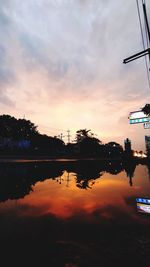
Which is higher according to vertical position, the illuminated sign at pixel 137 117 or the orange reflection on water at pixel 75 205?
the illuminated sign at pixel 137 117

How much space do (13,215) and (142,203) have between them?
→ 5.64 meters

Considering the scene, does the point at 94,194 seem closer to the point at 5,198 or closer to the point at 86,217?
the point at 86,217

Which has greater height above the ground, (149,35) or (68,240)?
(149,35)

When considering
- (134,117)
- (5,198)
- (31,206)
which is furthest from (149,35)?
(134,117)

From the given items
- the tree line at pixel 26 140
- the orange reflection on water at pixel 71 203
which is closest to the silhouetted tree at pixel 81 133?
the tree line at pixel 26 140

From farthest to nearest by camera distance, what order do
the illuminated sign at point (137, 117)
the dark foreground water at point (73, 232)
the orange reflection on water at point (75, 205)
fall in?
the illuminated sign at point (137, 117)
the orange reflection on water at point (75, 205)
the dark foreground water at point (73, 232)

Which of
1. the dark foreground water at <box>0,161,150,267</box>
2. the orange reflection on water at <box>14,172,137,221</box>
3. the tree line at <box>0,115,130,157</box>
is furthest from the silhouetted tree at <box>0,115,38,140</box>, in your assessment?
the dark foreground water at <box>0,161,150,267</box>

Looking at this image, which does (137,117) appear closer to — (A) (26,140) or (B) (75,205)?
(B) (75,205)

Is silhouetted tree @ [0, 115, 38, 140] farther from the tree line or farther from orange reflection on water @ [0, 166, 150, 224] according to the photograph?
orange reflection on water @ [0, 166, 150, 224]

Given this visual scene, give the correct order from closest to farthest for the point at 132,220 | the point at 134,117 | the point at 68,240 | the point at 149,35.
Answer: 1. the point at 68,240
2. the point at 132,220
3. the point at 149,35
4. the point at 134,117

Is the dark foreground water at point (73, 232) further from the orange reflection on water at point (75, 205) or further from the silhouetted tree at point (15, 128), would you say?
the silhouetted tree at point (15, 128)

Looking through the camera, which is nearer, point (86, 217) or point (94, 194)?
point (86, 217)

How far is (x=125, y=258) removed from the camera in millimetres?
3350

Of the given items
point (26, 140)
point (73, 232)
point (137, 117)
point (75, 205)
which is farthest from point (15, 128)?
point (73, 232)
